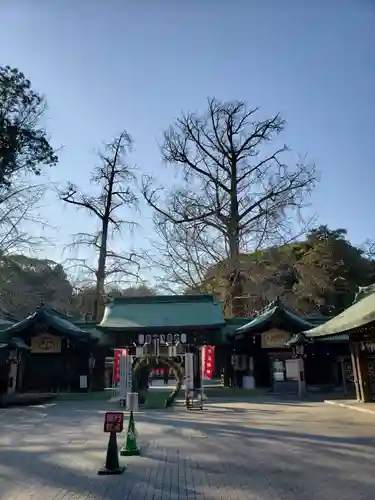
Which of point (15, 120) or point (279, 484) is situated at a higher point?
point (15, 120)

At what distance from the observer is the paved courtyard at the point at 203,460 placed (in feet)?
19.2

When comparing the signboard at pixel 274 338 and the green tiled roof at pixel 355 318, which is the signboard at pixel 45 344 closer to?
the signboard at pixel 274 338

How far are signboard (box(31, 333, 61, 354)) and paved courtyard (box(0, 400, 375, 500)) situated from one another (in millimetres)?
10604

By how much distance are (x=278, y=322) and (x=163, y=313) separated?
6.94 meters

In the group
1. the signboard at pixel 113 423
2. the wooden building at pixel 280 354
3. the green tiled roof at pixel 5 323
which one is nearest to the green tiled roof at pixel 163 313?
the wooden building at pixel 280 354

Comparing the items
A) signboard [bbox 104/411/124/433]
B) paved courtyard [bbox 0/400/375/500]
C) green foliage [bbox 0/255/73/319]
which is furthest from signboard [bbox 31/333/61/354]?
signboard [bbox 104/411/124/433]

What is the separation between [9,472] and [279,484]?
435cm

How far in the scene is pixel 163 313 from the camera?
26.5 meters

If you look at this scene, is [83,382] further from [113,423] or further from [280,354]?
[113,423]

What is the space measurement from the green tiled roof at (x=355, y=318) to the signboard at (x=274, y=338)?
5.68 m

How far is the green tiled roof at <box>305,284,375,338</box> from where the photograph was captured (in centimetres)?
1398

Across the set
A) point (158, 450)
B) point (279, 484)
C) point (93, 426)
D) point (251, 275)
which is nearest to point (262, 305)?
point (251, 275)

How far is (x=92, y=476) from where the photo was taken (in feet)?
21.7

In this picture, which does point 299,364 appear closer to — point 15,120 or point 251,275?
point 251,275
